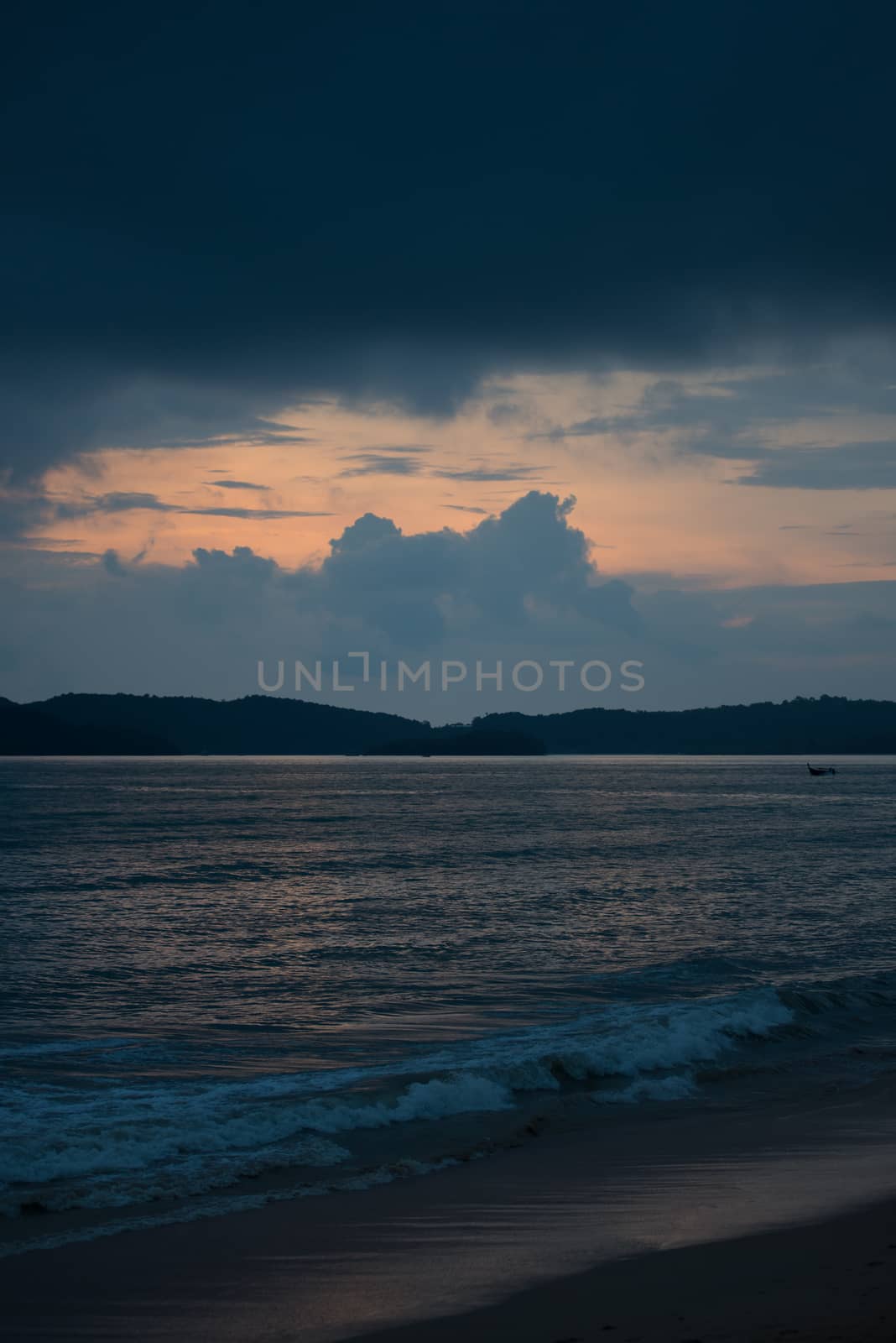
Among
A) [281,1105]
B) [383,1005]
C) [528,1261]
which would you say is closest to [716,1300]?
[528,1261]

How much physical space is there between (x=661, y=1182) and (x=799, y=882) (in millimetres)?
34790

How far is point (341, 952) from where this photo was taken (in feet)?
97.2

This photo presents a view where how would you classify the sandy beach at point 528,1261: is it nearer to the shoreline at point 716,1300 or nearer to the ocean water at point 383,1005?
the shoreline at point 716,1300

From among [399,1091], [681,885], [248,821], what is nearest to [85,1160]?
[399,1091]

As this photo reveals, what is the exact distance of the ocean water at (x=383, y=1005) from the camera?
14.1 m

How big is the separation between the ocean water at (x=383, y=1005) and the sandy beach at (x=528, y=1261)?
1145 millimetres

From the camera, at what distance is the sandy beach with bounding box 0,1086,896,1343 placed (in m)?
8.55

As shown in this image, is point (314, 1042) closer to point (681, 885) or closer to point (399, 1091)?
point (399, 1091)

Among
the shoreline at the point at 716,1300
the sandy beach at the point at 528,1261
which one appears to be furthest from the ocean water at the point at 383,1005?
the shoreline at the point at 716,1300

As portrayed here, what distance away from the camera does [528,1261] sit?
10.0 meters

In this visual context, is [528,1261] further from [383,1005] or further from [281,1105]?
[383,1005]

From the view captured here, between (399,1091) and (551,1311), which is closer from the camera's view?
(551,1311)

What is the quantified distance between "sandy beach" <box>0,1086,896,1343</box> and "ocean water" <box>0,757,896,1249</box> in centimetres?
114

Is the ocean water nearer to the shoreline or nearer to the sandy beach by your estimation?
the sandy beach
